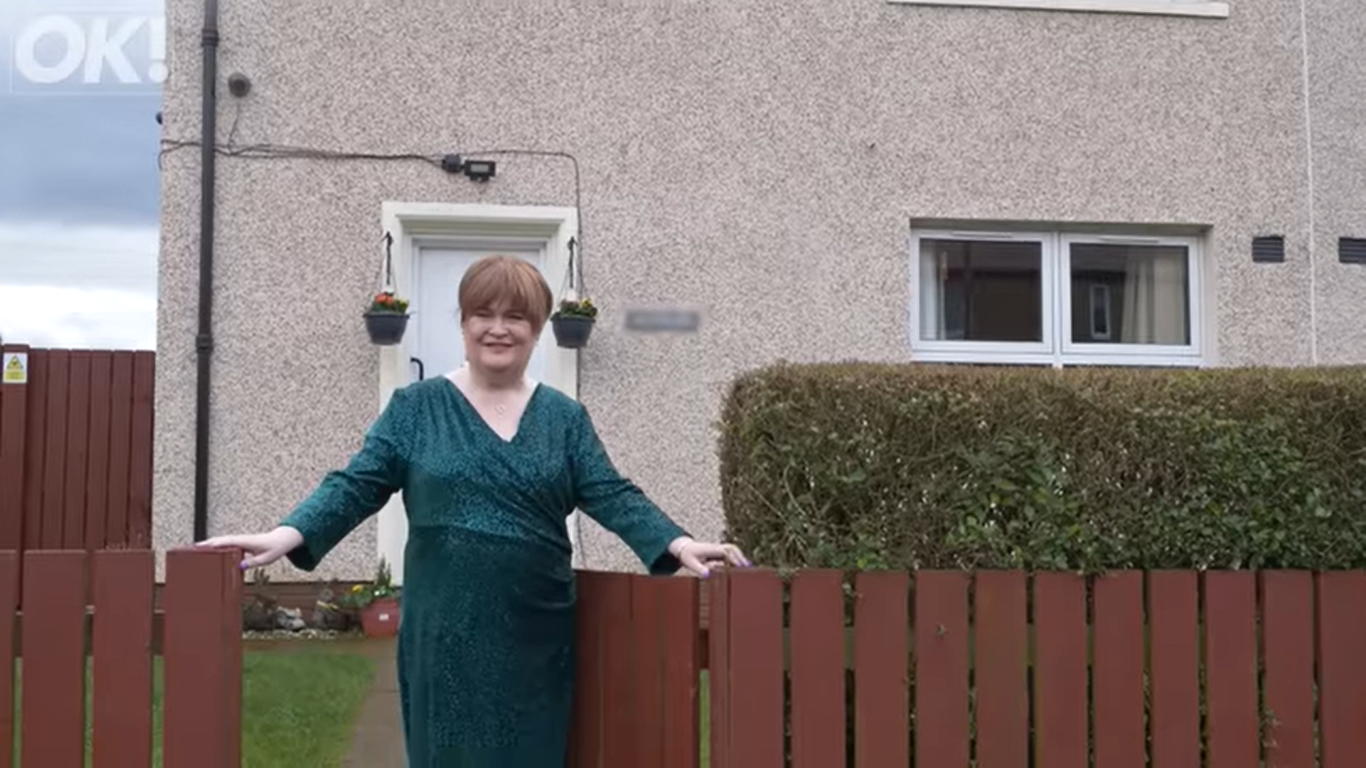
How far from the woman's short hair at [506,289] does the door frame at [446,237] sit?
13.7 ft

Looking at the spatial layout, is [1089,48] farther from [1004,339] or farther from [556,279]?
[556,279]

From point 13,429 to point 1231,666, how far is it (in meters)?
7.22

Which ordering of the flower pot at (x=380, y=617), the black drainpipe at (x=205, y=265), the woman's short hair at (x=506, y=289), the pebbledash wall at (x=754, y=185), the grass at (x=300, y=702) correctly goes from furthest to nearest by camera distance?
the pebbledash wall at (x=754, y=185), the black drainpipe at (x=205, y=265), the flower pot at (x=380, y=617), the grass at (x=300, y=702), the woman's short hair at (x=506, y=289)

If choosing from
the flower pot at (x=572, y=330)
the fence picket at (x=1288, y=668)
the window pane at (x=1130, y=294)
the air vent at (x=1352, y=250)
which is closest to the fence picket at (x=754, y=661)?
the fence picket at (x=1288, y=668)

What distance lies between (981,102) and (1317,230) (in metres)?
1.92

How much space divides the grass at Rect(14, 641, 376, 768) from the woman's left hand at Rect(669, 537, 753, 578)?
72.6 inches

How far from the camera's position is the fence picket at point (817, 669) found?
113 inches

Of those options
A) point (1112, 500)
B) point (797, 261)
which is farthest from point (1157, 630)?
point (797, 261)

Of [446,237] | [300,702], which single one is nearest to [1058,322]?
[446,237]

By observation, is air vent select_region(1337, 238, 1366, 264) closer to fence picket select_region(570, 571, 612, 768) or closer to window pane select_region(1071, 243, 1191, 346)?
window pane select_region(1071, 243, 1191, 346)

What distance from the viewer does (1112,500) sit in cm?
311

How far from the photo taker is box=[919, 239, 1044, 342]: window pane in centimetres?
757

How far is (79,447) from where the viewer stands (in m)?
8.24

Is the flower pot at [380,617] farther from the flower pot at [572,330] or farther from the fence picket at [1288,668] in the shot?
the fence picket at [1288,668]
